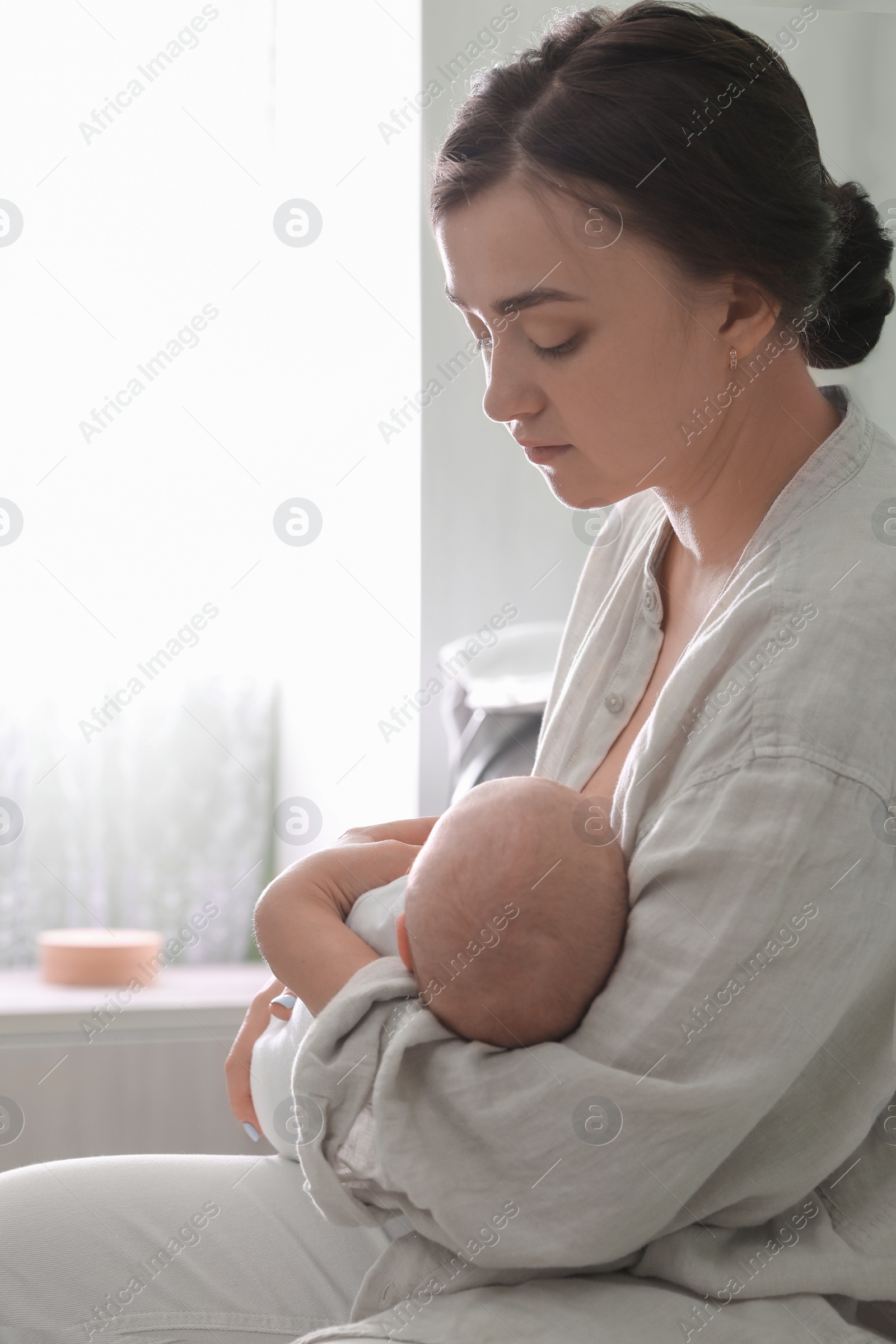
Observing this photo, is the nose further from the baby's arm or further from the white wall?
the white wall

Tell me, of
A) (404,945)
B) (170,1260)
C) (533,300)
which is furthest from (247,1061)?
(533,300)

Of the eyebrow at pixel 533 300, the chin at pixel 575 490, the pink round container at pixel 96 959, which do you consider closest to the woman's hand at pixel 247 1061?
the chin at pixel 575 490

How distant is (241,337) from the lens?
8.91 ft

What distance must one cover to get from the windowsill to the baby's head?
4.87 ft

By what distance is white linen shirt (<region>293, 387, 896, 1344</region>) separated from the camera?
2.32ft

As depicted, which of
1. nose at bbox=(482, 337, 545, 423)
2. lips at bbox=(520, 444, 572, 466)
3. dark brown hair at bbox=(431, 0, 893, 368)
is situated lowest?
lips at bbox=(520, 444, 572, 466)

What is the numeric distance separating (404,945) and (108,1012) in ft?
4.91

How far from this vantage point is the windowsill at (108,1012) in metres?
2.12

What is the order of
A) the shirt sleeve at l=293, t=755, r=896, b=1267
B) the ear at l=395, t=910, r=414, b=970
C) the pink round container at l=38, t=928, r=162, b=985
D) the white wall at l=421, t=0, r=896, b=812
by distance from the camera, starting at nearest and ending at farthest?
the shirt sleeve at l=293, t=755, r=896, b=1267, the ear at l=395, t=910, r=414, b=970, the white wall at l=421, t=0, r=896, b=812, the pink round container at l=38, t=928, r=162, b=985

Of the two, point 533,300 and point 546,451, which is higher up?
point 533,300

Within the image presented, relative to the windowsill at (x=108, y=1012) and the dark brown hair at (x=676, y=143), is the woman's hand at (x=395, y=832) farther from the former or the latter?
the windowsill at (x=108, y=1012)

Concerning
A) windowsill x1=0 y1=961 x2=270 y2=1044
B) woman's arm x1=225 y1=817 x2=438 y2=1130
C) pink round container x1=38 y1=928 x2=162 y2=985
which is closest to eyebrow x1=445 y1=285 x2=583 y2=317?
woman's arm x1=225 y1=817 x2=438 y2=1130

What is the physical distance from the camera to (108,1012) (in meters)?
2.14

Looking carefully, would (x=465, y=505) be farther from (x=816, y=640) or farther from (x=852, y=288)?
(x=816, y=640)
